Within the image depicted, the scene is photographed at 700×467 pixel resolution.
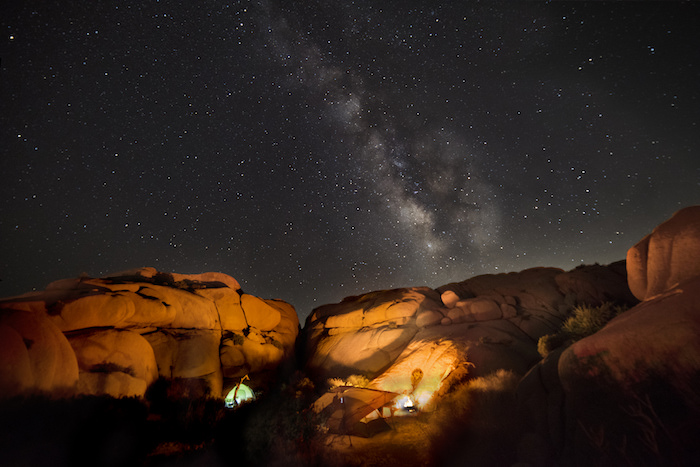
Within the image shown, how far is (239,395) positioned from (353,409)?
380 inches

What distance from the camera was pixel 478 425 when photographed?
8.98 metres

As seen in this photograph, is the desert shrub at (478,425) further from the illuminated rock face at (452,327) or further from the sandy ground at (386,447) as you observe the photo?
the illuminated rock face at (452,327)

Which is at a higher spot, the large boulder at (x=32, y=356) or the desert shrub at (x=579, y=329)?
the large boulder at (x=32, y=356)

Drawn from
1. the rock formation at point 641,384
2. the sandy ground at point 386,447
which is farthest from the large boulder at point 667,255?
the sandy ground at point 386,447

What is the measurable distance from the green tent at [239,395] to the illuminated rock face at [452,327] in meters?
5.77

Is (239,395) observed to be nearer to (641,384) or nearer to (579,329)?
(641,384)

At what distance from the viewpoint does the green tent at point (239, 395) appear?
16.4 metres

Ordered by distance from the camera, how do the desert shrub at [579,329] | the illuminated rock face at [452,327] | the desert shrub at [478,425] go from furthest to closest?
the illuminated rock face at [452,327] < the desert shrub at [579,329] < the desert shrub at [478,425]

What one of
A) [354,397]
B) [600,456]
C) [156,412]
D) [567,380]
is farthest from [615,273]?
[156,412]

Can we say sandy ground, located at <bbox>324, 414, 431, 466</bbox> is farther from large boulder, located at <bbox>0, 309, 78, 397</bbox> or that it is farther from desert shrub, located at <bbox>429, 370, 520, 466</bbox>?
large boulder, located at <bbox>0, 309, 78, 397</bbox>

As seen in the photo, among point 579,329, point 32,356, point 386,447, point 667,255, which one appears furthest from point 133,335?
point 579,329

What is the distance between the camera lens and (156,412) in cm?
1348

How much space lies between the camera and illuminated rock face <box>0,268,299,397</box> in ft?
31.5

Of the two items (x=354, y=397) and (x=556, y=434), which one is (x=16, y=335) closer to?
(x=354, y=397)
